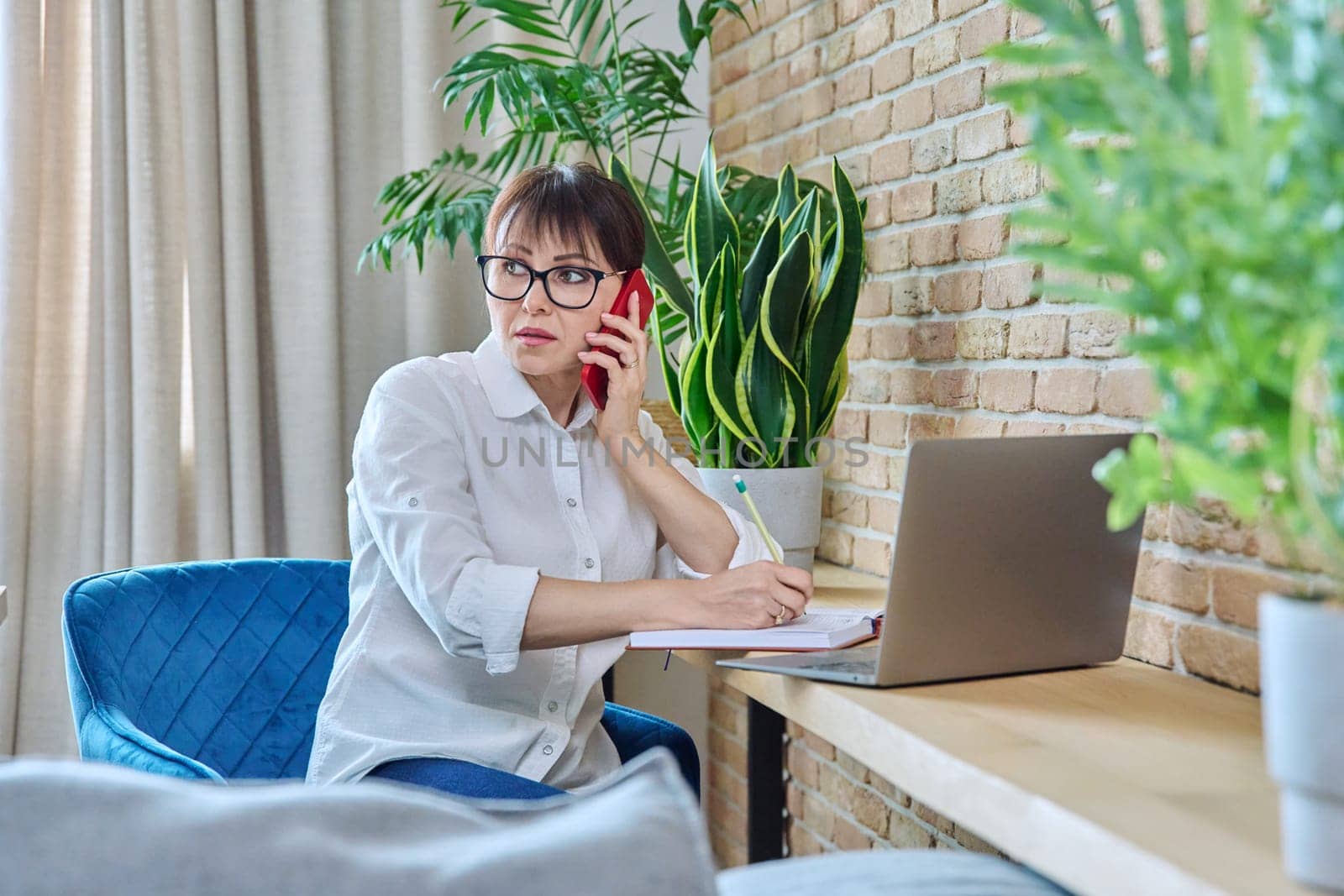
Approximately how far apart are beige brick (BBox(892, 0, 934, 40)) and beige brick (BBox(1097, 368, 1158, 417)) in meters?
0.73

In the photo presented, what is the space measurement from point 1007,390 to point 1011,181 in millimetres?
301

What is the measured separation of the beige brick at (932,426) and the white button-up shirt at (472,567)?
403mm

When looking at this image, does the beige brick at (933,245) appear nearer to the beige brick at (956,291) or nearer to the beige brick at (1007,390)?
the beige brick at (956,291)

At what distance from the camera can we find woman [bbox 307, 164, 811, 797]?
1.49 metres

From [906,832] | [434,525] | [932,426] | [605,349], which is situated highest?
[605,349]

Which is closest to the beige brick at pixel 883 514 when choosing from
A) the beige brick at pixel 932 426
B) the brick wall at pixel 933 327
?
the brick wall at pixel 933 327

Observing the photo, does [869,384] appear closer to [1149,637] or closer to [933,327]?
[933,327]

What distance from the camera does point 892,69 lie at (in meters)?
2.07

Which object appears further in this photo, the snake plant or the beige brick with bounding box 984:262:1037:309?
the snake plant

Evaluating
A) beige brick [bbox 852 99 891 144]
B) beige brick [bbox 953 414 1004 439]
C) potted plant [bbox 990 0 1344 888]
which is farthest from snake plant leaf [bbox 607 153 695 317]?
potted plant [bbox 990 0 1344 888]

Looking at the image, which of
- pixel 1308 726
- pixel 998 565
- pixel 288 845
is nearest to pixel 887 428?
pixel 998 565

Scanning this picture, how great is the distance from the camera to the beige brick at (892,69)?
2.02 m

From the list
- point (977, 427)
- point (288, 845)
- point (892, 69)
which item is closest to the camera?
point (288, 845)

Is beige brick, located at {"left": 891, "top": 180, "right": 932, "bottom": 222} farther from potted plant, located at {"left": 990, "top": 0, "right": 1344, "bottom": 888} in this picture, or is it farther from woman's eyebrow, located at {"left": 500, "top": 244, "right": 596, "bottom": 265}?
potted plant, located at {"left": 990, "top": 0, "right": 1344, "bottom": 888}
